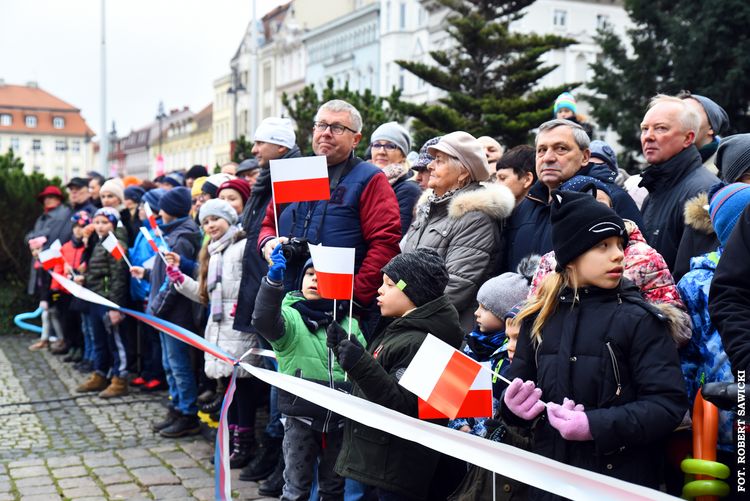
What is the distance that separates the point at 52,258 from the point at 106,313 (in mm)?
1372

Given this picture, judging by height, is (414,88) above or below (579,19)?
below

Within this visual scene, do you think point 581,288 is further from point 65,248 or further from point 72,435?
point 65,248

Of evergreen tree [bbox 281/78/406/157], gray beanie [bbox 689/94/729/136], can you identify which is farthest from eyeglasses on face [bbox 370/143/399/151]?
evergreen tree [bbox 281/78/406/157]

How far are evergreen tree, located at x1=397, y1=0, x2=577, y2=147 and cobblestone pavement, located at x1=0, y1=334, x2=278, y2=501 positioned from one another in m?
16.5

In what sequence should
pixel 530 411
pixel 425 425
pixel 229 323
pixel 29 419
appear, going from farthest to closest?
pixel 29 419
pixel 229 323
pixel 425 425
pixel 530 411

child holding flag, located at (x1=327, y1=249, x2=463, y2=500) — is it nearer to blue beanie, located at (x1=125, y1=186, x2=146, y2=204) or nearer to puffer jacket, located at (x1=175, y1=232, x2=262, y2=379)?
puffer jacket, located at (x1=175, y1=232, x2=262, y2=379)

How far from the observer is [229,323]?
712cm

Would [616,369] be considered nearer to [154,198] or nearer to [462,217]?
[462,217]

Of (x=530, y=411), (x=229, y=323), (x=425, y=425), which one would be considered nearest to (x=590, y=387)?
(x=530, y=411)

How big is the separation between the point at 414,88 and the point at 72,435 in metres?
54.1

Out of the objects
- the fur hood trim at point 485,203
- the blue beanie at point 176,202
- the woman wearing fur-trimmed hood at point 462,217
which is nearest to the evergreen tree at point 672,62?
the blue beanie at point 176,202

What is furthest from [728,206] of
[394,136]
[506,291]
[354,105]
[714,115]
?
[354,105]

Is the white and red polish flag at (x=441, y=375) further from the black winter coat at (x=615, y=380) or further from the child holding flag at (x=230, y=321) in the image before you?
the child holding flag at (x=230, y=321)

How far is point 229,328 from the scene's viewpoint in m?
7.12
